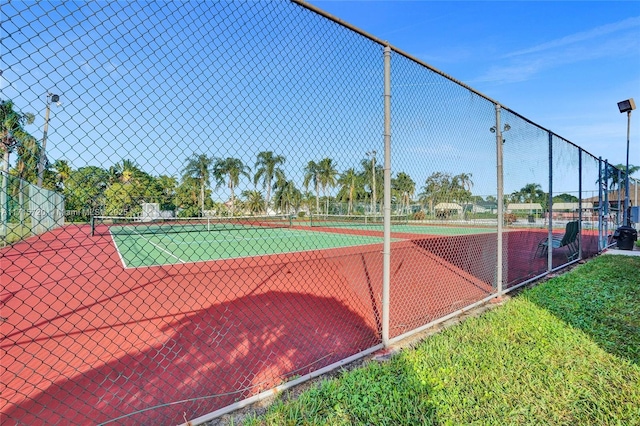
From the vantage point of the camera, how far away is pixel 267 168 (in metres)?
2.70

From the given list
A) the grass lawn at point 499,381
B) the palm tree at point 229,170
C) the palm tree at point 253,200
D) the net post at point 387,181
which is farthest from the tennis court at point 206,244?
the grass lawn at point 499,381

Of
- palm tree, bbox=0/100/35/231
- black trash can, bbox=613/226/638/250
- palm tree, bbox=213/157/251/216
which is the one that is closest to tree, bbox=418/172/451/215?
palm tree, bbox=213/157/251/216

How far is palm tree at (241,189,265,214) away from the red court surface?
162cm

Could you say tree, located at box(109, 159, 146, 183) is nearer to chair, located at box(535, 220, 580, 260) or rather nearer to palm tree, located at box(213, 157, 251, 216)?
palm tree, located at box(213, 157, 251, 216)

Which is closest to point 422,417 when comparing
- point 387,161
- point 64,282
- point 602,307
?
point 387,161

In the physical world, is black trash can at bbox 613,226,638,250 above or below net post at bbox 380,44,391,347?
below

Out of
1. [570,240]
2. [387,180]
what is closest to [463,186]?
[387,180]

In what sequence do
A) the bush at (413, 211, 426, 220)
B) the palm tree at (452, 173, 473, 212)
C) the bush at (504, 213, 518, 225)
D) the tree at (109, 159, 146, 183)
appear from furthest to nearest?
the bush at (504, 213, 518, 225)
the bush at (413, 211, 426, 220)
the palm tree at (452, 173, 473, 212)
the tree at (109, 159, 146, 183)

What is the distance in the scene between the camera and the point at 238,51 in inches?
92.6

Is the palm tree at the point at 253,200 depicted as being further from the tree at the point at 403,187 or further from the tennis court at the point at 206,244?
the tree at the point at 403,187

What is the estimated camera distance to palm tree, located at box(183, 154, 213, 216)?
7.42ft

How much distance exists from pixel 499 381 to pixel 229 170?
2.78m

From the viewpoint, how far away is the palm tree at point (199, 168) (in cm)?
226

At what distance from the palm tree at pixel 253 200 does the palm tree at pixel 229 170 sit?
10.8 inches
